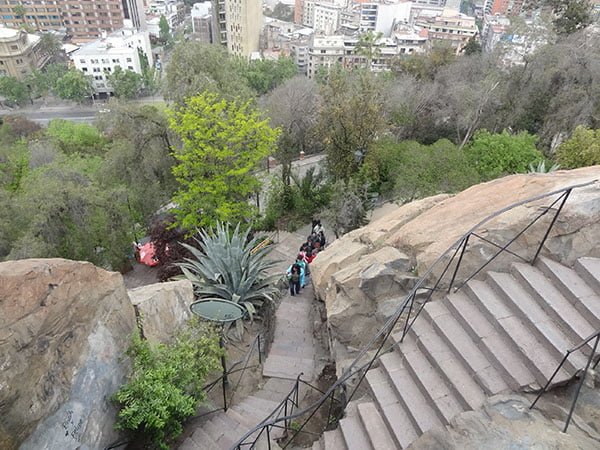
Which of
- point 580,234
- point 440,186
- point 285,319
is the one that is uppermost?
point 580,234

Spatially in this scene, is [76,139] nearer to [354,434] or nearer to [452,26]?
[354,434]

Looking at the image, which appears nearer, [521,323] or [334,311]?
[521,323]

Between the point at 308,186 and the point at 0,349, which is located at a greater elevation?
the point at 0,349

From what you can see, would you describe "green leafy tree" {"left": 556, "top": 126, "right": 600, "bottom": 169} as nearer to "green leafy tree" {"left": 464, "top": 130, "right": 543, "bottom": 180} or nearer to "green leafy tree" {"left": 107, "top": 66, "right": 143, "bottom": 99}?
"green leafy tree" {"left": 464, "top": 130, "right": 543, "bottom": 180}

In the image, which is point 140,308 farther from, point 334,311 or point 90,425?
point 334,311

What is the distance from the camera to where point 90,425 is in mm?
4816

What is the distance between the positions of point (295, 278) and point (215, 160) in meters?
4.81

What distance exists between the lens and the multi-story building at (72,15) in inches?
2894

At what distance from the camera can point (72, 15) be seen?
75438 mm

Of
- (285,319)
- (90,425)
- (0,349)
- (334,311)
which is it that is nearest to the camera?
(0,349)

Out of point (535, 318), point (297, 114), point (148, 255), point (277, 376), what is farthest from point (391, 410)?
point (297, 114)

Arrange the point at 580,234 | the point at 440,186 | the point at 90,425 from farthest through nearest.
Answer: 1. the point at 440,186
2. the point at 580,234
3. the point at 90,425

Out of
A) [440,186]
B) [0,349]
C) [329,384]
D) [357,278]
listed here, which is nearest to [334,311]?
[357,278]

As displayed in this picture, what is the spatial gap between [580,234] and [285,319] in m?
5.77
